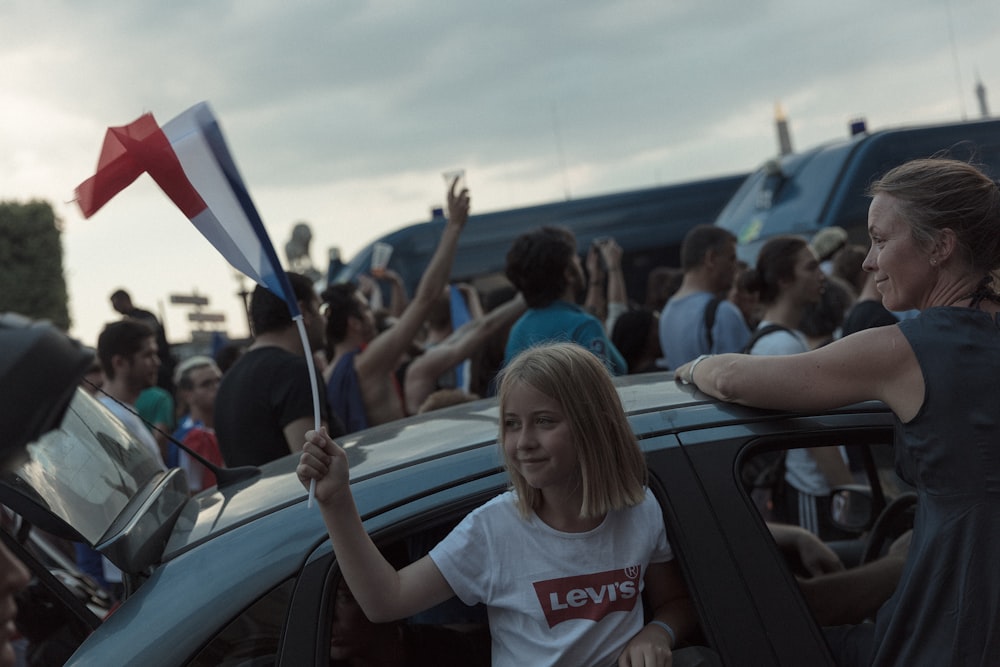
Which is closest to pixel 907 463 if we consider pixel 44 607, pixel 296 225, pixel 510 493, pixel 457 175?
pixel 510 493

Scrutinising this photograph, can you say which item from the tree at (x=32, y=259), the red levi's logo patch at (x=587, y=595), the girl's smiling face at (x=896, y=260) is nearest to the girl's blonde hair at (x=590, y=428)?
the red levi's logo patch at (x=587, y=595)

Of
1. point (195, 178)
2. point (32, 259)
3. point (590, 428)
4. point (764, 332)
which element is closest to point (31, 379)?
point (195, 178)

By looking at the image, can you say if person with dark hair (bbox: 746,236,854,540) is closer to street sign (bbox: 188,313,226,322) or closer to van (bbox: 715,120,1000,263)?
van (bbox: 715,120,1000,263)

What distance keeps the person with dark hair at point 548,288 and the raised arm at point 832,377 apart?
6.21 feet

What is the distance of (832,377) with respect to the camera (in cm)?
207

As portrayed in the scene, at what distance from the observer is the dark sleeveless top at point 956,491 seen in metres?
1.91

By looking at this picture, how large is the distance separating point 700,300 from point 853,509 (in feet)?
6.53

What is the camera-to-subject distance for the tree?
26.7 meters

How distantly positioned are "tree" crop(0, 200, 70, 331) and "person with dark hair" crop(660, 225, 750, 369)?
24320 millimetres

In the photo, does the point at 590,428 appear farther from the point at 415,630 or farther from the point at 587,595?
the point at 415,630

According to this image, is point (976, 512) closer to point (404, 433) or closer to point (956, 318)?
point (956, 318)

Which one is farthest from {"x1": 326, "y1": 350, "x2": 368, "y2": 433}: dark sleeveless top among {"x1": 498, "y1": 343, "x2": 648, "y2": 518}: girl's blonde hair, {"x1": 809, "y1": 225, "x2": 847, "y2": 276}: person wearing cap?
{"x1": 809, "y1": 225, "x2": 847, "y2": 276}: person wearing cap

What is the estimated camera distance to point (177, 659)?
1827 millimetres

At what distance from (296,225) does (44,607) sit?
9.64 meters
